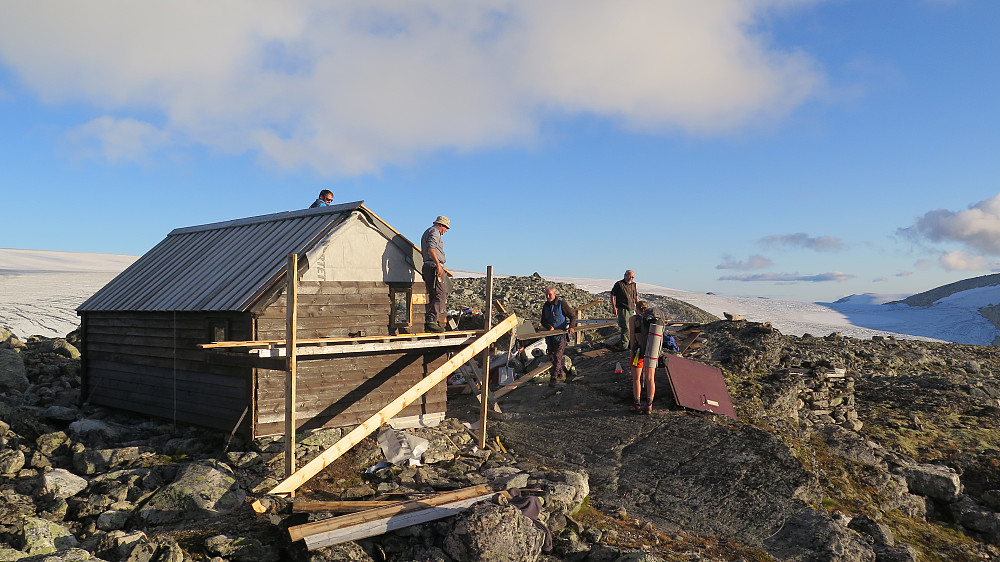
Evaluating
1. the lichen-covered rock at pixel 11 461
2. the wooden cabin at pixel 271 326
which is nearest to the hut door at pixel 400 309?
the wooden cabin at pixel 271 326

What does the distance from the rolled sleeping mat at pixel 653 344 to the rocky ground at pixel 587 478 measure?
135 centimetres

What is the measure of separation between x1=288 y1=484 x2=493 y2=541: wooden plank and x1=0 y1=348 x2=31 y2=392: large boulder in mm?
13058

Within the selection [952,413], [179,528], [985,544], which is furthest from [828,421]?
[179,528]

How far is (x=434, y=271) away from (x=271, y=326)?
3.56m

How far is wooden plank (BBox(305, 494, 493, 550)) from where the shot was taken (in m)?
7.47

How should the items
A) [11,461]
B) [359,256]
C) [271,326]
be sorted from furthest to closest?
[359,256] → [271,326] → [11,461]

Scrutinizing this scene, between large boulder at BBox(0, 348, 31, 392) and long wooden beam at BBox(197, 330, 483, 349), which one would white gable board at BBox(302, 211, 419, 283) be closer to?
long wooden beam at BBox(197, 330, 483, 349)

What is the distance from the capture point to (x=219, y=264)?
1435cm

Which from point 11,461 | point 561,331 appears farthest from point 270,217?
point 561,331

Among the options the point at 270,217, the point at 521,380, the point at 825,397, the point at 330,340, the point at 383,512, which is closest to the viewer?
the point at 383,512

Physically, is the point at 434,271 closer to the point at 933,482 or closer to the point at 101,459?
the point at 101,459

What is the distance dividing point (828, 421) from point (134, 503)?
50.0 feet

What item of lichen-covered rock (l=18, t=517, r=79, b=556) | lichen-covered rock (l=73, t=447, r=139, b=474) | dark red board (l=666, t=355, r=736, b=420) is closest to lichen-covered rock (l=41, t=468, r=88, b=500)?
lichen-covered rock (l=73, t=447, r=139, b=474)

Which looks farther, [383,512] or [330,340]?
[330,340]
